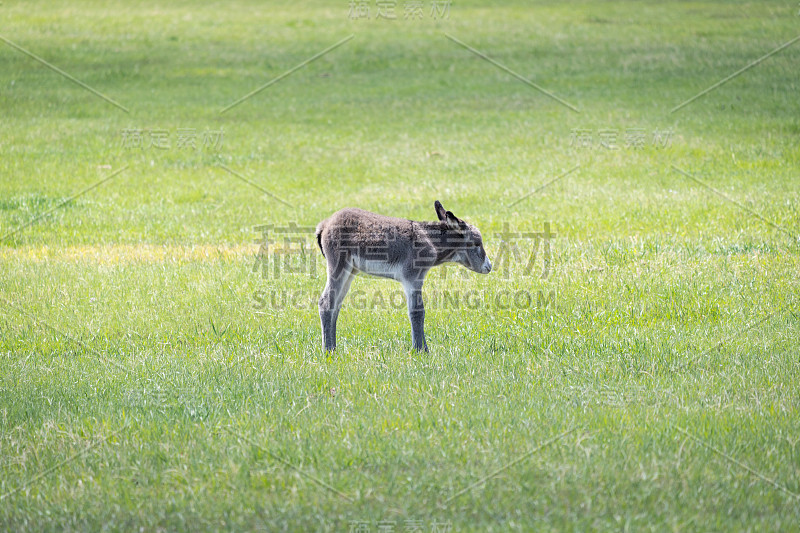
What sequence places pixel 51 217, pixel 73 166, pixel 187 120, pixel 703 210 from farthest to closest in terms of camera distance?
pixel 187 120 < pixel 73 166 < pixel 51 217 < pixel 703 210

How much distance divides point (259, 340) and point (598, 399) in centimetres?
427

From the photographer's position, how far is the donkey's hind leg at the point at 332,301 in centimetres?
930

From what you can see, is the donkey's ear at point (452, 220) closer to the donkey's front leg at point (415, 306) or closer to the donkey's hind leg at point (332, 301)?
the donkey's front leg at point (415, 306)

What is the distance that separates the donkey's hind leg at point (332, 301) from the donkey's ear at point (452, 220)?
4.03 ft

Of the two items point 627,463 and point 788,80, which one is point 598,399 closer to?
point 627,463

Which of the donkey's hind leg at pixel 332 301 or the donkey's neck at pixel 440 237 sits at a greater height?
the donkey's neck at pixel 440 237

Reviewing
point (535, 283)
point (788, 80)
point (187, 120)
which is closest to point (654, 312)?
point (535, 283)

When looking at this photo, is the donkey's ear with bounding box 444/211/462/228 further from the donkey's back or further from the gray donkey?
the donkey's back

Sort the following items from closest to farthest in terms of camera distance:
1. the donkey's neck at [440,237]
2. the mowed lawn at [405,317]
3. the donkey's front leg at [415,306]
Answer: the mowed lawn at [405,317], the donkey's front leg at [415,306], the donkey's neck at [440,237]

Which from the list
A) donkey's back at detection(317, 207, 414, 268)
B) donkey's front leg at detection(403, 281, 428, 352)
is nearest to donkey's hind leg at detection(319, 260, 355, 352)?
donkey's back at detection(317, 207, 414, 268)

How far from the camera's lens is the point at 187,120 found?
29266 millimetres

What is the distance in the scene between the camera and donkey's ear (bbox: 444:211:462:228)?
908cm

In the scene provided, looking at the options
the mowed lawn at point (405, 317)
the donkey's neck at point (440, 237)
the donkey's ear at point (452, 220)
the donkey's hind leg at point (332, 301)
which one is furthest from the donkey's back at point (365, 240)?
the mowed lawn at point (405, 317)

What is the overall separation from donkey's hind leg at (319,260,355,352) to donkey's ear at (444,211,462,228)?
123cm
